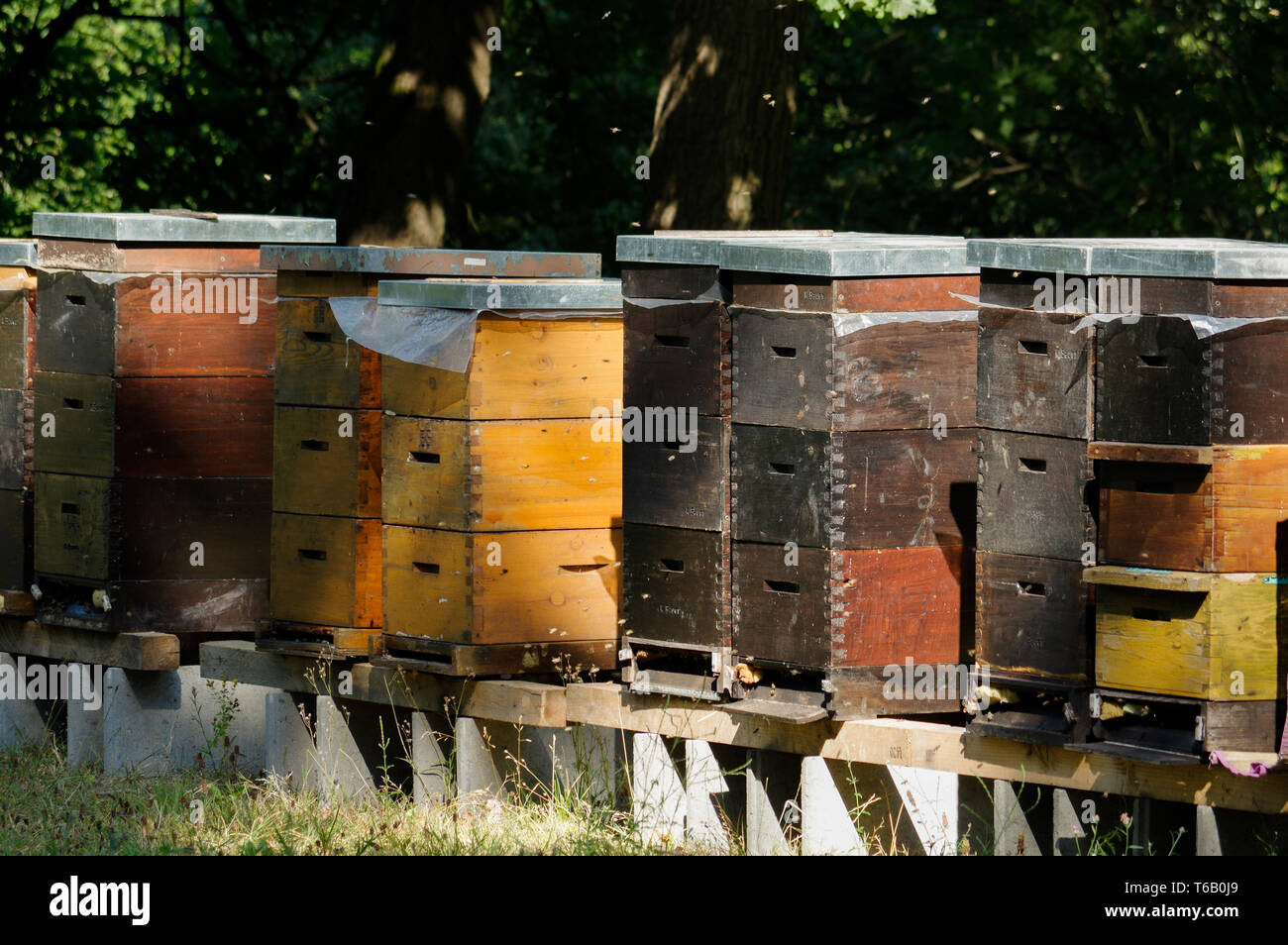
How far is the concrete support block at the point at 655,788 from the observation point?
6469mm

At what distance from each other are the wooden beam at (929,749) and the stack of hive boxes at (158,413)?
77.1 inches

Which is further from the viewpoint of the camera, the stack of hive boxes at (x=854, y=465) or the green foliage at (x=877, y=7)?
the green foliage at (x=877, y=7)

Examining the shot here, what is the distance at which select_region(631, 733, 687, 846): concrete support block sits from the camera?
6469mm

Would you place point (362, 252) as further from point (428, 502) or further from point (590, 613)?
point (590, 613)

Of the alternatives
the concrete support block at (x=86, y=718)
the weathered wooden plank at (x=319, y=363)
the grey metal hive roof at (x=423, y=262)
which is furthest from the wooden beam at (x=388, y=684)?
the grey metal hive roof at (x=423, y=262)

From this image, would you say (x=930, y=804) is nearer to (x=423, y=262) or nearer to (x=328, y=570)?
(x=328, y=570)

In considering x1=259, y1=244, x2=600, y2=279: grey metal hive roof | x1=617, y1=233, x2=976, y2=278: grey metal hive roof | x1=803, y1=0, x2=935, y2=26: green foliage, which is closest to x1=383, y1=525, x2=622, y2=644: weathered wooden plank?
x1=259, y1=244, x2=600, y2=279: grey metal hive roof

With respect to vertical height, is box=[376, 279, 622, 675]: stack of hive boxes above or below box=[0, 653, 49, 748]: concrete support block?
above

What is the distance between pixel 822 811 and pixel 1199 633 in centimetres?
153

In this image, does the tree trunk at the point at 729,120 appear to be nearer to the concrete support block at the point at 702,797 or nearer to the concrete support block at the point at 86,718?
the concrete support block at the point at 86,718

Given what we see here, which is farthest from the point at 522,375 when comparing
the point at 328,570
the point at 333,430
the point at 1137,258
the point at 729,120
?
the point at 729,120

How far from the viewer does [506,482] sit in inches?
263

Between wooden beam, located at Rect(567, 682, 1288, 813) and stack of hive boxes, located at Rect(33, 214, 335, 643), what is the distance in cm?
196

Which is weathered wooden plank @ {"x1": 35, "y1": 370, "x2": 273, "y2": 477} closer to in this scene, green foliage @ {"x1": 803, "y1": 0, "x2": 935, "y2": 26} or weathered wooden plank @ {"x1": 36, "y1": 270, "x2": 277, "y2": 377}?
weathered wooden plank @ {"x1": 36, "y1": 270, "x2": 277, "y2": 377}
